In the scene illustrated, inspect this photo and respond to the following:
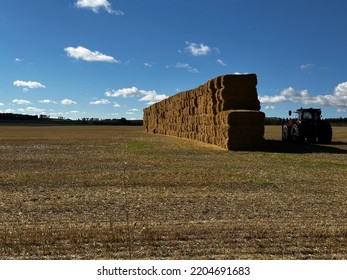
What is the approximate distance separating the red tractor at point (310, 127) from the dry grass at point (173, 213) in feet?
42.5

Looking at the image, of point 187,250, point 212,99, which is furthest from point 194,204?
point 212,99

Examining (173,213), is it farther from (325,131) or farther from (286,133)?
(286,133)

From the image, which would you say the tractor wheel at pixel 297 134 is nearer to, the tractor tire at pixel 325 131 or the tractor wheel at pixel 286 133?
the tractor tire at pixel 325 131

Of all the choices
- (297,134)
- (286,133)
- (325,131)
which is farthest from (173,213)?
(286,133)

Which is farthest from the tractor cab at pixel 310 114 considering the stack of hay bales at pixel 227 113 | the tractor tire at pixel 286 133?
the stack of hay bales at pixel 227 113

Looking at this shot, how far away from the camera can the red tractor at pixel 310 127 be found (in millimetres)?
25734

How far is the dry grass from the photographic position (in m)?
5.37

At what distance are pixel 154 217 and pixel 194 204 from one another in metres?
1.24

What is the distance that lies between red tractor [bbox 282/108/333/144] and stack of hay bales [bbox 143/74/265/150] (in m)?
4.49

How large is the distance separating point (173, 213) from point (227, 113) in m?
14.3

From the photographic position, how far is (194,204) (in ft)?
26.3

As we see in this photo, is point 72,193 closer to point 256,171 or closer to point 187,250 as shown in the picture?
point 187,250
